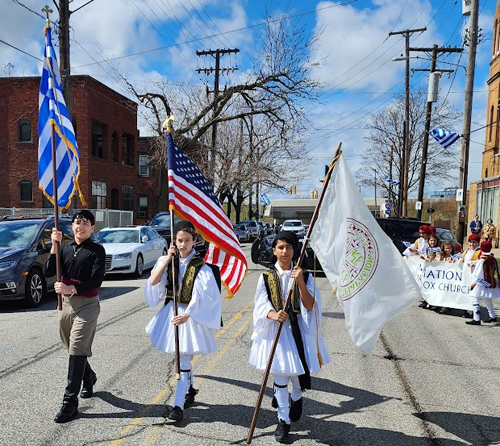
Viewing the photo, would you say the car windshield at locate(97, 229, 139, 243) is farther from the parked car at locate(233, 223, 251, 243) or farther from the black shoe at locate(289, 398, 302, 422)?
the parked car at locate(233, 223, 251, 243)

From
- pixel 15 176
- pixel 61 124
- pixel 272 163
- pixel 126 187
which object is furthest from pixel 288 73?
pixel 61 124

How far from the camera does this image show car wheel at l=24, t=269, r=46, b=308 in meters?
10.1

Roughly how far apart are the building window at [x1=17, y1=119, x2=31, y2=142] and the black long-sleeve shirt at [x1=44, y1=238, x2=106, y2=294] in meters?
28.7

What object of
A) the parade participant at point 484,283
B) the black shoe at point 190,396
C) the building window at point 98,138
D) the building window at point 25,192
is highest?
the building window at point 98,138

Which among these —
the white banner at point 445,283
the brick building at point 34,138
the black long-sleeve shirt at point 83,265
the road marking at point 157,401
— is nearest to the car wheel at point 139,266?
the road marking at point 157,401

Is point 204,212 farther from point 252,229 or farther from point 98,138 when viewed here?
point 252,229

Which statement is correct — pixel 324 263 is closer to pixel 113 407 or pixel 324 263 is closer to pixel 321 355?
pixel 321 355

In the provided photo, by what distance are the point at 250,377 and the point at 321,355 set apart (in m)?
1.57

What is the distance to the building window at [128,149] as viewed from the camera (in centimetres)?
3716

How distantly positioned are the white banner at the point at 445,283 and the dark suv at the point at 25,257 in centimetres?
749

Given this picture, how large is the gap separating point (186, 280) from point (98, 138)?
103 ft

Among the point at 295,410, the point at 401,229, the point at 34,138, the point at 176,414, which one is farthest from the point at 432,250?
the point at 34,138

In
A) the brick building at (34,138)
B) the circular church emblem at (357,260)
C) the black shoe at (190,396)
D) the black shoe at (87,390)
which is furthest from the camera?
the brick building at (34,138)

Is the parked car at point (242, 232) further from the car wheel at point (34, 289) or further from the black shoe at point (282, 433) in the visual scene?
the black shoe at point (282, 433)
